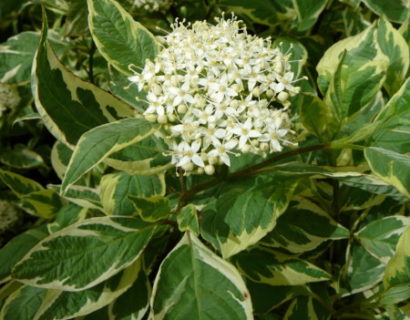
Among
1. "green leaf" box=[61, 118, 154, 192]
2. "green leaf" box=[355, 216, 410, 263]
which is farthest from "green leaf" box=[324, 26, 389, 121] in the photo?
"green leaf" box=[61, 118, 154, 192]

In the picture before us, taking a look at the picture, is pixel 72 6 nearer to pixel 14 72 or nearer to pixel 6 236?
pixel 14 72

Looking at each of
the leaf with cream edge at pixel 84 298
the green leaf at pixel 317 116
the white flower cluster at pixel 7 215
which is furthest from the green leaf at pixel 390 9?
the white flower cluster at pixel 7 215

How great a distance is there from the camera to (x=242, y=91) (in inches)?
30.5

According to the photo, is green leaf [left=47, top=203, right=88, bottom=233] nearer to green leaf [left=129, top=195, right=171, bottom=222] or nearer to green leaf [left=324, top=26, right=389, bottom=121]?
green leaf [left=129, top=195, right=171, bottom=222]

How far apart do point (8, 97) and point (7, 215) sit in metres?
0.31

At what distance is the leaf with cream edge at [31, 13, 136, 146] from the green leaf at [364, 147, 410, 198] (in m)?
0.44

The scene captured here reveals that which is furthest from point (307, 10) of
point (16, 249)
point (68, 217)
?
point (16, 249)

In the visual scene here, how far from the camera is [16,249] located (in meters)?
1.06

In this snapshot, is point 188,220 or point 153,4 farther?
point 153,4

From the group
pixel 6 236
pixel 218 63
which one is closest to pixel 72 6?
pixel 218 63

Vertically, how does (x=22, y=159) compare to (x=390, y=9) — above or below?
below

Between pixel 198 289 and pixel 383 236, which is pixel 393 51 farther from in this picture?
pixel 198 289

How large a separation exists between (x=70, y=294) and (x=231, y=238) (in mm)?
330

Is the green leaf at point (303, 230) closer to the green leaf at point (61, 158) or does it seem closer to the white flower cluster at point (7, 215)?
the green leaf at point (61, 158)
